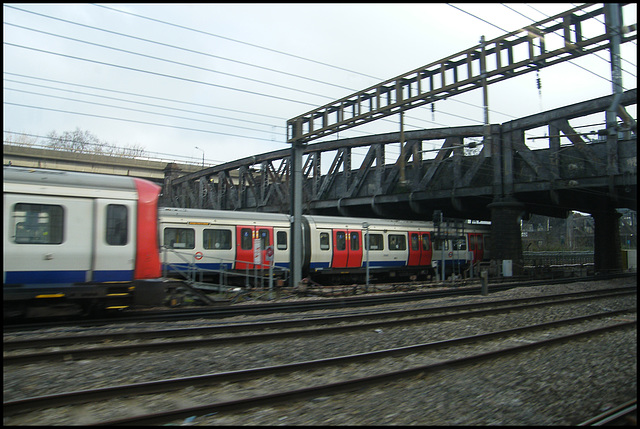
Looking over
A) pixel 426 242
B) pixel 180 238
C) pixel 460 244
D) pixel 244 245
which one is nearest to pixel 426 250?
pixel 426 242

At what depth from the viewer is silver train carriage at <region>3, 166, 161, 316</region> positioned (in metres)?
8.73

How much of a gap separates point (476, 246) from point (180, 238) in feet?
58.0

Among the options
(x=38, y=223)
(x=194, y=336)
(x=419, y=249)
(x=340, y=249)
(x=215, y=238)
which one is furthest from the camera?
(x=419, y=249)

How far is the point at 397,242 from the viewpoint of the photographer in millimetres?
23125

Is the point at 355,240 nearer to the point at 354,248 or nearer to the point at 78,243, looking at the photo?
the point at 354,248

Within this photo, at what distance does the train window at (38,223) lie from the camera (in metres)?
8.75

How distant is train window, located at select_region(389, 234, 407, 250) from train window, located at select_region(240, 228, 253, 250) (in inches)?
297

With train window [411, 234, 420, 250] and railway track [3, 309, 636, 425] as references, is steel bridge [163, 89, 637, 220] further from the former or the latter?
railway track [3, 309, 636, 425]

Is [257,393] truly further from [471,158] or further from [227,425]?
[471,158]

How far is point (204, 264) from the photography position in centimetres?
1750

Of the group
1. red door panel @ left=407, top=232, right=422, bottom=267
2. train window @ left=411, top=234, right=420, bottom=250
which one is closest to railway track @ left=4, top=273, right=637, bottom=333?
red door panel @ left=407, top=232, right=422, bottom=267

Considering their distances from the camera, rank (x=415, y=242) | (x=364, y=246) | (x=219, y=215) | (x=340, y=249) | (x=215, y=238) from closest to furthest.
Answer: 1. (x=215, y=238)
2. (x=219, y=215)
3. (x=340, y=249)
4. (x=364, y=246)
5. (x=415, y=242)

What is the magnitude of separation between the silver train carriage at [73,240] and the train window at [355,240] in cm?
1224

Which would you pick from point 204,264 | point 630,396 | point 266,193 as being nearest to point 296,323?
point 630,396
